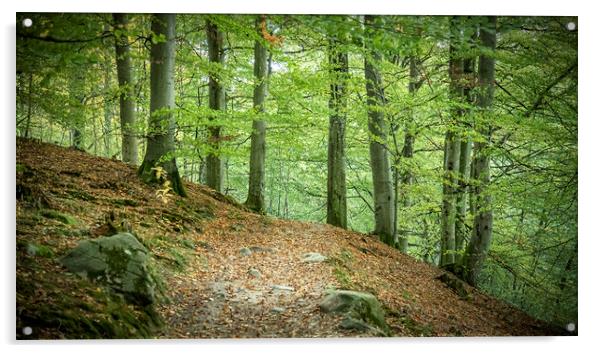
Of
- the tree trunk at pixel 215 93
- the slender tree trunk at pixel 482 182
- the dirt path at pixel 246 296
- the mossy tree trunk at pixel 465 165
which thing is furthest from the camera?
the tree trunk at pixel 215 93

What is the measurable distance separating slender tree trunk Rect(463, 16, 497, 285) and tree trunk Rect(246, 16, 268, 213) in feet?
11.2

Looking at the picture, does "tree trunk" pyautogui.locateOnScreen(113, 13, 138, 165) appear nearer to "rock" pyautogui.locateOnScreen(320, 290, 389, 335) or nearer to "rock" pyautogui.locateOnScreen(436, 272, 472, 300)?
"rock" pyautogui.locateOnScreen(320, 290, 389, 335)

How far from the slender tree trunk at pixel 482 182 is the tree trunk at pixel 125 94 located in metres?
4.17

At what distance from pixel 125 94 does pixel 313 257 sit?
3.73 metres

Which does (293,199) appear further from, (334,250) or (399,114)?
(334,250)

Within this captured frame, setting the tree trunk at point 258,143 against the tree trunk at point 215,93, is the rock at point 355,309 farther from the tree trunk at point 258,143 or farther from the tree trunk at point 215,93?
the tree trunk at point 258,143

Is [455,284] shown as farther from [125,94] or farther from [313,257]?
[125,94]

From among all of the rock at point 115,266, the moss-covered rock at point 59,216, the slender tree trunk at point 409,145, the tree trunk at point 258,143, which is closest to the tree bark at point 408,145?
the slender tree trunk at point 409,145

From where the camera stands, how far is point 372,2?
15.7ft

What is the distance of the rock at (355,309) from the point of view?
13.2 ft

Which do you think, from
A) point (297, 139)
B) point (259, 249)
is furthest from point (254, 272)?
point (297, 139)

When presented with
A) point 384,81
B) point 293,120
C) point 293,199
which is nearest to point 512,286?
point 384,81

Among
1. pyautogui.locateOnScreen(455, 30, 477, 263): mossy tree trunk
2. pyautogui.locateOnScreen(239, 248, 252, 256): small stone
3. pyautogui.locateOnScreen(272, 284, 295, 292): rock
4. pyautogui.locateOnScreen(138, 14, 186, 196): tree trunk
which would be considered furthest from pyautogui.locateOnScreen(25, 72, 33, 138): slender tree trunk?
pyautogui.locateOnScreen(455, 30, 477, 263): mossy tree trunk

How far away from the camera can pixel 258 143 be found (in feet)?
26.6
